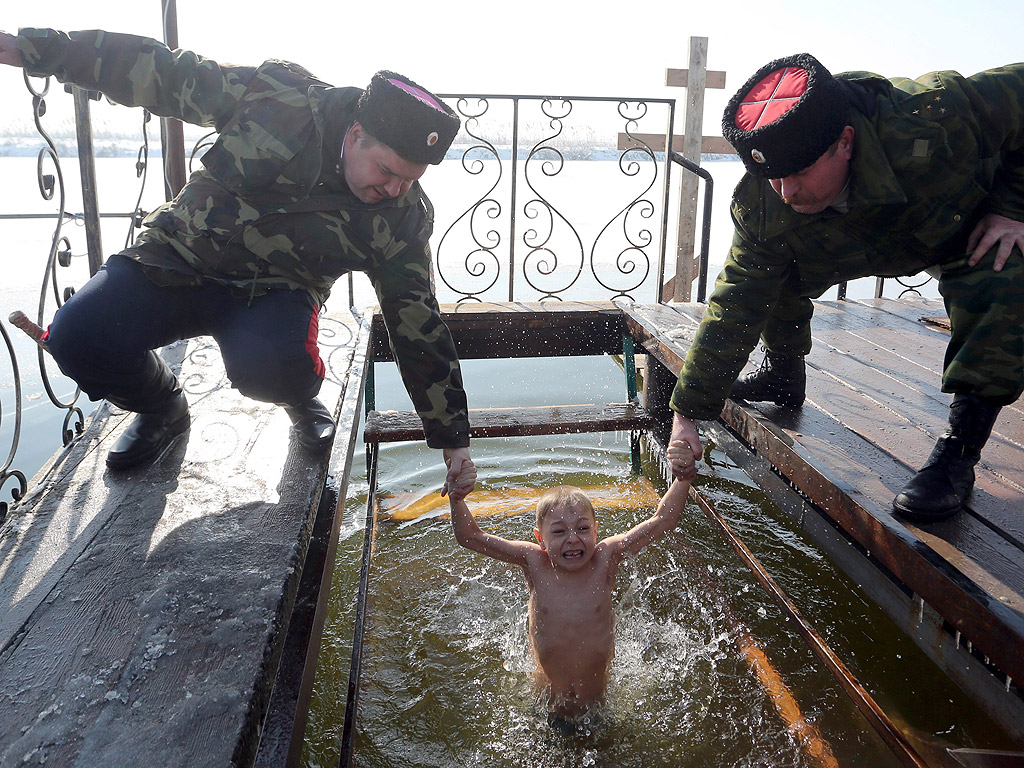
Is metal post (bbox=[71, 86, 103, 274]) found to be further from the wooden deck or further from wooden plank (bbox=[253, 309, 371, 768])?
wooden plank (bbox=[253, 309, 371, 768])

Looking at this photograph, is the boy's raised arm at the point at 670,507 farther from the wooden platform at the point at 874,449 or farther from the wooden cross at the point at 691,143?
the wooden cross at the point at 691,143

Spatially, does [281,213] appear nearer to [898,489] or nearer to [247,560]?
[247,560]

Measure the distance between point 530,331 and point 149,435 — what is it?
114 inches

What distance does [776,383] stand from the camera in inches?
122

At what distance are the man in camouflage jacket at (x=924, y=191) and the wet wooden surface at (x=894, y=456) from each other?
149mm

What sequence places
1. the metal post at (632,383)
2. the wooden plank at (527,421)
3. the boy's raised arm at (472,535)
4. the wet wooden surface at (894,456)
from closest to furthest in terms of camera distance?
the wet wooden surface at (894,456), the boy's raised arm at (472,535), the wooden plank at (527,421), the metal post at (632,383)

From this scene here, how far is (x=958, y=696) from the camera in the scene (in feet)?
9.16

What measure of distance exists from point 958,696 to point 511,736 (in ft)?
6.05

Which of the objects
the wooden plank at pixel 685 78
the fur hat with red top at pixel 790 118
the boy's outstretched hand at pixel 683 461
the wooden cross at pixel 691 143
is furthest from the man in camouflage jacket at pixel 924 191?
the wooden plank at pixel 685 78

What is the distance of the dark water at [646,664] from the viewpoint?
8.19 ft

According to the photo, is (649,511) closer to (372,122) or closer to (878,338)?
(878,338)

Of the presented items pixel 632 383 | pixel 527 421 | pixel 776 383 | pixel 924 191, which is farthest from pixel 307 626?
pixel 632 383

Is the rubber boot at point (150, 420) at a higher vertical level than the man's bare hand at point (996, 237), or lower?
lower

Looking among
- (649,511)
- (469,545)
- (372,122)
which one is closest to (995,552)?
(469,545)
